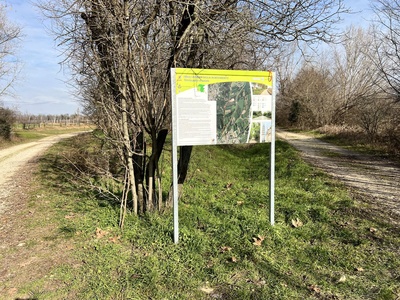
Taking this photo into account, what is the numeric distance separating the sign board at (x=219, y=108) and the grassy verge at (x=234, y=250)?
21.4 inches

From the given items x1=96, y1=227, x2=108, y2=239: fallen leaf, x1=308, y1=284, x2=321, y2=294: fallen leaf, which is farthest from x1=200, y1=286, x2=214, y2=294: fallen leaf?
x1=96, y1=227, x2=108, y2=239: fallen leaf

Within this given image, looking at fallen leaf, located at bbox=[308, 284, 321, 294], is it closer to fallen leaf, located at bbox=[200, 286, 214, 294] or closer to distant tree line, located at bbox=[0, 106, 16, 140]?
fallen leaf, located at bbox=[200, 286, 214, 294]

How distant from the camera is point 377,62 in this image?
13430mm

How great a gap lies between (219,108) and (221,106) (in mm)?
44

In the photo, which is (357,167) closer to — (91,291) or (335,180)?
(335,180)

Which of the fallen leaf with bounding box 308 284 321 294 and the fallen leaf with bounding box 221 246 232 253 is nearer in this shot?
the fallen leaf with bounding box 308 284 321 294

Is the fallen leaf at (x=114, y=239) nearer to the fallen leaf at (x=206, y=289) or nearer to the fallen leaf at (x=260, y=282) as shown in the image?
the fallen leaf at (x=206, y=289)

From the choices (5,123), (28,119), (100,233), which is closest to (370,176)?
(100,233)

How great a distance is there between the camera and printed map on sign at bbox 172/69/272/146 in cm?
406

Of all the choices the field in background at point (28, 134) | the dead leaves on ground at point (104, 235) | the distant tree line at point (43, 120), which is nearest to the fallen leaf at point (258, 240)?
the dead leaves on ground at point (104, 235)

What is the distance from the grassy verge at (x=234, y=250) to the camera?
10.3 feet

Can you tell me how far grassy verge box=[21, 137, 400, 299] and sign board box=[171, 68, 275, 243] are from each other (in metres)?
0.54

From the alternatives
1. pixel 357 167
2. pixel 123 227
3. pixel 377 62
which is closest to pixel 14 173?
pixel 123 227

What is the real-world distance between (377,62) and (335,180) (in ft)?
29.0
